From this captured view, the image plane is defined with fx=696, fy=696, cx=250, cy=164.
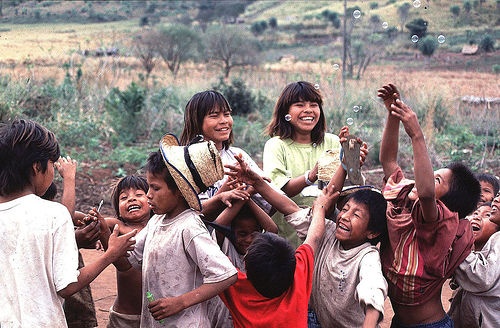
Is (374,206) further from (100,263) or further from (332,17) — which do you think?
(332,17)

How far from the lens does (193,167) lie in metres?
3.22

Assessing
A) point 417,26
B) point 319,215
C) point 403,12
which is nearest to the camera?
point 319,215

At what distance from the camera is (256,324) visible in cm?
315

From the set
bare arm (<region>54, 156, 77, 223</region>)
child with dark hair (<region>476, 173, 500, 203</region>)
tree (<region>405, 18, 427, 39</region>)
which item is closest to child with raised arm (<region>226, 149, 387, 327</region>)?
bare arm (<region>54, 156, 77, 223</region>)

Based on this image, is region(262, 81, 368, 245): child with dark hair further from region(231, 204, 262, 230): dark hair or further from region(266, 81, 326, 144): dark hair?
region(231, 204, 262, 230): dark hair

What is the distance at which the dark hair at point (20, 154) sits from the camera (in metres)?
2.93

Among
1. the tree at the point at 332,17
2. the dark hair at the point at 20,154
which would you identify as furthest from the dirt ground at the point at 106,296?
the tree at the point at 332,17

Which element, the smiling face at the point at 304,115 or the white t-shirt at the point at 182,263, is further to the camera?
the smiling face at the point at 304,115

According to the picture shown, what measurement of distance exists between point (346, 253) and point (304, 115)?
1.18m

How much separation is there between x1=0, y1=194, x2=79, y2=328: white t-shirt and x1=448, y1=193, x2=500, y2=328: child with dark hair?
189cm

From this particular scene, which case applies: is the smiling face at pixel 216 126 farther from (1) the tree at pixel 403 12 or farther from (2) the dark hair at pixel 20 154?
(1) the tree at pixel 403 12

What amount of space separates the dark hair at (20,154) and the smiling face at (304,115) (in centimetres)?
177

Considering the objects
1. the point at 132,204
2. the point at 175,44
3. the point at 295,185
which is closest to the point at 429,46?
the point at 175,44

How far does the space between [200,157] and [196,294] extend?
627mm
